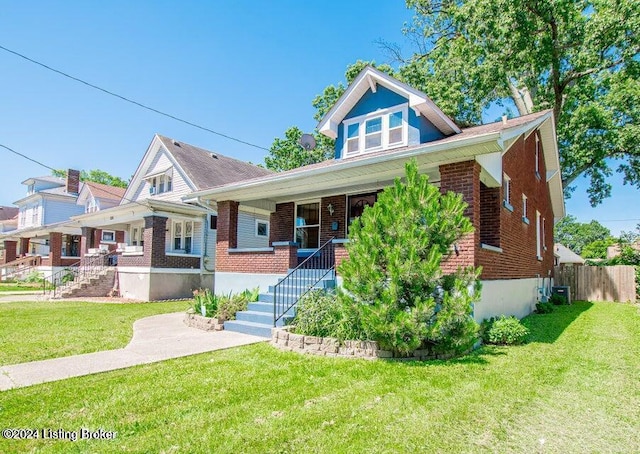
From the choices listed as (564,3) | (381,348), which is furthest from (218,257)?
(564,3)

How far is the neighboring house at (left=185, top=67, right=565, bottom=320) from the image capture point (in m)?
7.42

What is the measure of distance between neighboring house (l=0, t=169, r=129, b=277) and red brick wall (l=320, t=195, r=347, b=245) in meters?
20.1

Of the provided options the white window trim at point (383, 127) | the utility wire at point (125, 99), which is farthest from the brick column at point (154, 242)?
the white window trim at point (383, 127)

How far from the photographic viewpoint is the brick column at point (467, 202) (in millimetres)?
7031

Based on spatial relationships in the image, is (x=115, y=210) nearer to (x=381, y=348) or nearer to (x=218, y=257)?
(x=218, y=257)

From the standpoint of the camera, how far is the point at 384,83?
11359 mm

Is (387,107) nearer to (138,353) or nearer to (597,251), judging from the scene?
(138,353)

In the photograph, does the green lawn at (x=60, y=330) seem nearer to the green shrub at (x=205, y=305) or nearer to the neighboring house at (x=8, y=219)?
the green shrub at (x=205, y=305)

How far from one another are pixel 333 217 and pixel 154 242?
8.37 meters

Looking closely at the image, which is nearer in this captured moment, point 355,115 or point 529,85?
point 355,115

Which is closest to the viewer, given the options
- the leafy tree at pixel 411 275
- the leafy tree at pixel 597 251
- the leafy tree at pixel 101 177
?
the leafy tree at pixel 411 275

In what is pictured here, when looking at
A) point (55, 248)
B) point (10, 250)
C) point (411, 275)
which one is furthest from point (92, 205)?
point (411, 275)

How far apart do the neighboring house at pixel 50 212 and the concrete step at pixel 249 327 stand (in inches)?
840

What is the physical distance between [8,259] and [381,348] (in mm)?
38468
